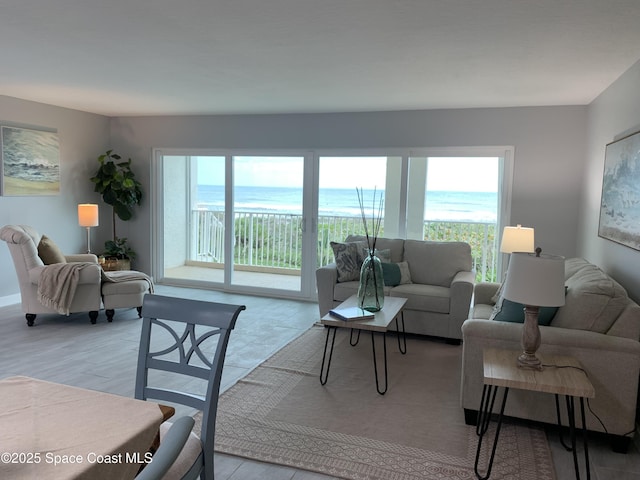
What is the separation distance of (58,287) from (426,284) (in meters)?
3.65

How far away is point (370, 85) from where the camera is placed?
418 cm

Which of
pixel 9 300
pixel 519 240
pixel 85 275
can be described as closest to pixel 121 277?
pixel 85 275

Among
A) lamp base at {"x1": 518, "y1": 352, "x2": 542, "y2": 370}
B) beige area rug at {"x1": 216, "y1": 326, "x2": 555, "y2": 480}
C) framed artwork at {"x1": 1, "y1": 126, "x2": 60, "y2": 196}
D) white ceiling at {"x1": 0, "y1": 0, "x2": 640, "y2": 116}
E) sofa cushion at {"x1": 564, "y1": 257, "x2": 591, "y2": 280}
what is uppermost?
white ceiling at {"x1": 0, "y1": 0, "x2": 640, "y2": 116}

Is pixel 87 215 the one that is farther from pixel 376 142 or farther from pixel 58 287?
pixel 376 142

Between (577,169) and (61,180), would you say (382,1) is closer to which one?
(577,169)

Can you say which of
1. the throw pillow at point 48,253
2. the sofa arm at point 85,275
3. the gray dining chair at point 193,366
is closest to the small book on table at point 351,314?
the gray dining chair at point 193,366

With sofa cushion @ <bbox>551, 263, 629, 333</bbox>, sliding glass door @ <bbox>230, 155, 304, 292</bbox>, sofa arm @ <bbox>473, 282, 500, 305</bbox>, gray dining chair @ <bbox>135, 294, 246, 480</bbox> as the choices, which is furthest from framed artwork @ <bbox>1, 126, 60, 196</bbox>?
sofa cushion @ <bbox>551, 263, 629, 333</bbox>

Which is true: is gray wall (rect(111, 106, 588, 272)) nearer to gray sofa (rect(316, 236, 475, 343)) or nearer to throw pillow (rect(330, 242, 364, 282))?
gray sofa (rect(316, 236, 475, 343))

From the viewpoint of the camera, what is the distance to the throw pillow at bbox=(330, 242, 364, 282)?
191 inches

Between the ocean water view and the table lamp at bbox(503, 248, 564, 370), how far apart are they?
10.4ft

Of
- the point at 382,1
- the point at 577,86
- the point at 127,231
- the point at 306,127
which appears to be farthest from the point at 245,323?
the point at 577,86

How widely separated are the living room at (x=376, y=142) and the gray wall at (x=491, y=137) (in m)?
0.01

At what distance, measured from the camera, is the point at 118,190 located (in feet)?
20.8

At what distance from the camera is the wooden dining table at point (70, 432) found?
1.11m
